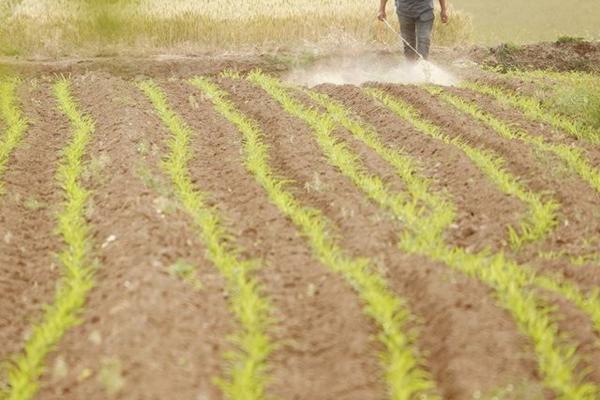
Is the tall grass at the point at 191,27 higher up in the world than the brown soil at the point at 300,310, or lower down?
higher up

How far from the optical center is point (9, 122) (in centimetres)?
923

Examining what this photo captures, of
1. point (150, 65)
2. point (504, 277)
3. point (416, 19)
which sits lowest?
point (504, 277)

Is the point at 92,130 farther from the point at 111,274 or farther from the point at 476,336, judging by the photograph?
the point at 476,336

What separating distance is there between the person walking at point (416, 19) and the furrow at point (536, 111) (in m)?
A: 1.00

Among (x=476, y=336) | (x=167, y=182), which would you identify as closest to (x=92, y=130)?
(x=167, y=182)

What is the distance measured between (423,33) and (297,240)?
279 inches

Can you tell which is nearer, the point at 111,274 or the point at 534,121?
the point at 111,274

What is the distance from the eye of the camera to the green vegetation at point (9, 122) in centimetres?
797

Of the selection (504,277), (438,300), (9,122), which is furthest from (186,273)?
(9,122)

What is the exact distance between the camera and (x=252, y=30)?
46.8ft

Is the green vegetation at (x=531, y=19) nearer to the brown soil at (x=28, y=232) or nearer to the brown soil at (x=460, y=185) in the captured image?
the brown soil at (x=460, y=185)

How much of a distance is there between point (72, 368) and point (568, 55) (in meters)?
12.5

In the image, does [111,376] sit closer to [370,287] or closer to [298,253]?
[370,287]

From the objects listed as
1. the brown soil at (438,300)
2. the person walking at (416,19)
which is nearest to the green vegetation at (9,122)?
the brown soil at (438,300)
